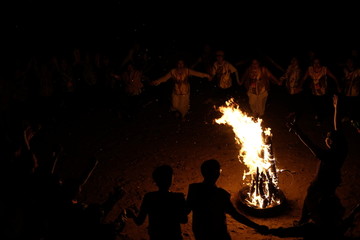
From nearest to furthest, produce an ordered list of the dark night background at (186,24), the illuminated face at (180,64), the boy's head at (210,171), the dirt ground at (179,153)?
the boy's head at (210,171) < the dirt ground at (179,153) < the illuminated face at (180,64) < the dark night background at (186,24)

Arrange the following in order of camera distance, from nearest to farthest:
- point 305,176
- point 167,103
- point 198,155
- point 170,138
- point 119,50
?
point 305,176 → point 198,155 → point 170,138 → point 167,103 → point 119,50

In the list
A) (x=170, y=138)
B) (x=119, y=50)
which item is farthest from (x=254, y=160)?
(x=119, y=50)

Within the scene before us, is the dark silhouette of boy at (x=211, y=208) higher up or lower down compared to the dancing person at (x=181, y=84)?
lower down

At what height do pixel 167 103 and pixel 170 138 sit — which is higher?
pixel 167 103

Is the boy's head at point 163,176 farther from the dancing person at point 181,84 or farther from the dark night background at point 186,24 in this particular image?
the dark night background at point 186,24

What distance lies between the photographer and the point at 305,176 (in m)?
8.57

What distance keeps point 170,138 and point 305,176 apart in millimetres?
3736

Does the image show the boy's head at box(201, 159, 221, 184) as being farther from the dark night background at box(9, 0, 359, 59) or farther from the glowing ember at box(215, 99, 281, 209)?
the dark night background at box(9, 0, 359, 59)

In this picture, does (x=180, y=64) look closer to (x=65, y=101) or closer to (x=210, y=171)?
(x=65, y=101)

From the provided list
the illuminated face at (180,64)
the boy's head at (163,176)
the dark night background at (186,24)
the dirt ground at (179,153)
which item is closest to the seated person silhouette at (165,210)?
the boy's head at (163,176)

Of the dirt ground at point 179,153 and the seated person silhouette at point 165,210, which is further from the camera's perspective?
the dirt ground at point 179,153

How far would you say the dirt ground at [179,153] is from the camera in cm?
780

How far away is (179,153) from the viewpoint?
9.95 m

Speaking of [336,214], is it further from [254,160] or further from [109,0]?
[109,0]
